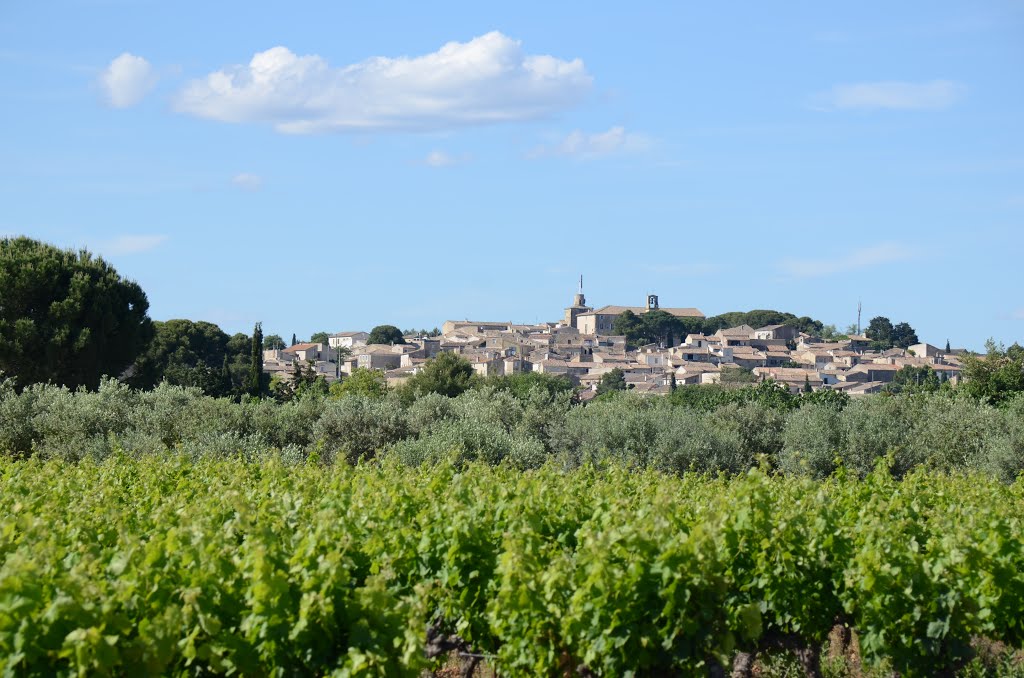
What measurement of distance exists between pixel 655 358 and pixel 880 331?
162 ft

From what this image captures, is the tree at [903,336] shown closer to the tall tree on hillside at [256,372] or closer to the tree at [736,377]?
the tree at [736,377]

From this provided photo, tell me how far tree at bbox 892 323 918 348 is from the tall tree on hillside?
4207 inches

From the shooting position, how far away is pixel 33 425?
68.4 feet

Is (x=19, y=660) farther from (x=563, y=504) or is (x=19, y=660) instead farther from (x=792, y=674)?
(x=792, y=674)

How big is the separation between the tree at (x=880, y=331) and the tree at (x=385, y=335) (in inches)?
2171

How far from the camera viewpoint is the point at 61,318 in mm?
33969

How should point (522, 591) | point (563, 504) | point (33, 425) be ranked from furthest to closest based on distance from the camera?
1. point (33, 425)
2. point (563, 504)
3. point (522, 591)

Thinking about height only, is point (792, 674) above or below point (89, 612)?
below

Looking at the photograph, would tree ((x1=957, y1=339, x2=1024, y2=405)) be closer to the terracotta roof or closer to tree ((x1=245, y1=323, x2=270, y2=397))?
tree ((x1=245, y1=323, x2=270, y2=397))

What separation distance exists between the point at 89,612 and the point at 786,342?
128 metres

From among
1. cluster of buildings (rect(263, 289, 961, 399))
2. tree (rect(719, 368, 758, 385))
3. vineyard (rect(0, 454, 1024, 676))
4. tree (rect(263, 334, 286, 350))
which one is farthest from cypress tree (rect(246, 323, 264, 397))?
tree (rect(263, 334, 286, 350))

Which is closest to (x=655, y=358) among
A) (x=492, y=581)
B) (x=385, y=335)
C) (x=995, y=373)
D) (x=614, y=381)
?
(x=614, y=381)

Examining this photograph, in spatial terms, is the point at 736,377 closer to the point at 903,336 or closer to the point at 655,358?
the point at 655,358

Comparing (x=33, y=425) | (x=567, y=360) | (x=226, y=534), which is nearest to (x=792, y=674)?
(x=226, y=534)
